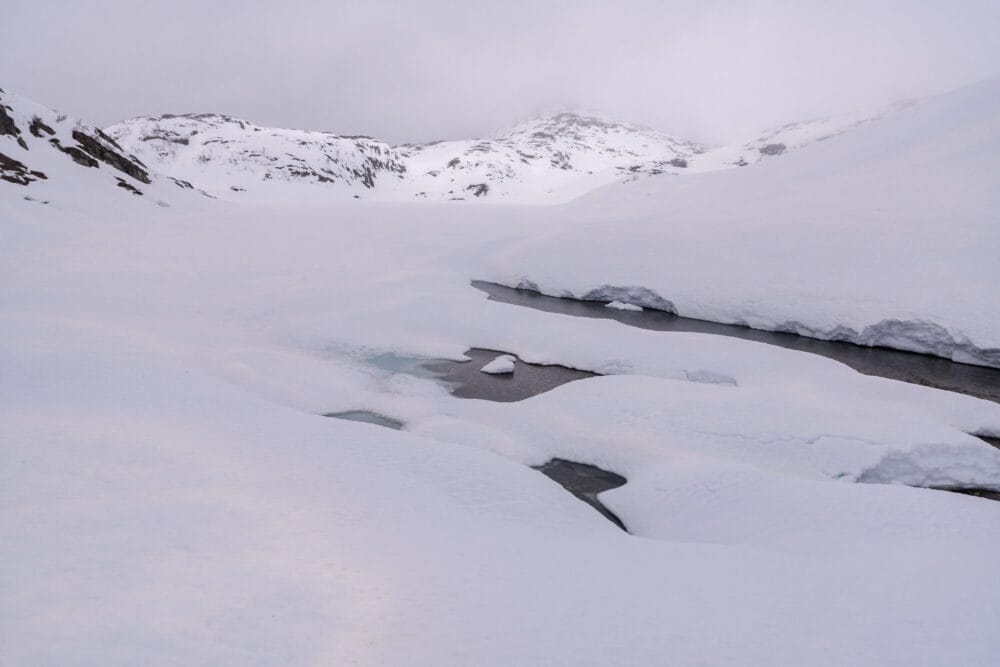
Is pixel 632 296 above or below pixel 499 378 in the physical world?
above

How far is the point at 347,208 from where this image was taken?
145 ft

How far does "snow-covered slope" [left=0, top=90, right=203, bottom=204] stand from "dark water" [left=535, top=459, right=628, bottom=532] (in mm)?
27516

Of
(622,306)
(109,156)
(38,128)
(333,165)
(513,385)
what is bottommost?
(513,385)

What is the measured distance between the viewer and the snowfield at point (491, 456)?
3789mm

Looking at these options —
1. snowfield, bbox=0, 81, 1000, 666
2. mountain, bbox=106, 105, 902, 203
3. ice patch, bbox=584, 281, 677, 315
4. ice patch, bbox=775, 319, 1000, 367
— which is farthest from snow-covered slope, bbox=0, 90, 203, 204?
mountain, bbox=106, 105, 902, 203

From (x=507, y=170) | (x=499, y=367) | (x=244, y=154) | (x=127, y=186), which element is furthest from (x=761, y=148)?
(x=499, y=367)

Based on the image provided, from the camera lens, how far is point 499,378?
14.1 meters

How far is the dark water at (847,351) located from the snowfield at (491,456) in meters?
0.67

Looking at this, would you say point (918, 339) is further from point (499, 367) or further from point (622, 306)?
point (499, 367)

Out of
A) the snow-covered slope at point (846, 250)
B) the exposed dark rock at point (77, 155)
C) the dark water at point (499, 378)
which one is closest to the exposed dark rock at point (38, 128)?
the exposed dark rock at point (77, 155)

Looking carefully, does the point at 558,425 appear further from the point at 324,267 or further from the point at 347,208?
the point at 347,208

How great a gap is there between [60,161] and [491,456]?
3441 cm

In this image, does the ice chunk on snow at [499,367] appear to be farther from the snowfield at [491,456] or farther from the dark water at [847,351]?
the dark water at [847,351]

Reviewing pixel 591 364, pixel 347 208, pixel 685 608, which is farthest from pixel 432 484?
pixel 347 208
